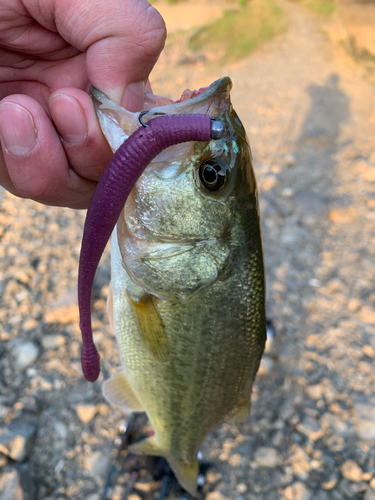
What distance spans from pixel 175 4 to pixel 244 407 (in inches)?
555

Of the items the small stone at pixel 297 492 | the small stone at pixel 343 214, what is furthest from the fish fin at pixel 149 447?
the small stone at pixel 343 214

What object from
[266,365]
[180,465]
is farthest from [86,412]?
[266,365]

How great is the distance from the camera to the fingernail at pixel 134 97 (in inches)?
56.4

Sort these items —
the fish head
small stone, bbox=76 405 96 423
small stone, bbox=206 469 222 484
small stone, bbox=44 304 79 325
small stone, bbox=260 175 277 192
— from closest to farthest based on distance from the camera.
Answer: the fish head, small stone, bbox=206 469 222 484, small stone, bbox=76 405 96 423, small stone, bbox=44 304 79 325, small stone, bbox=260 175 277 192

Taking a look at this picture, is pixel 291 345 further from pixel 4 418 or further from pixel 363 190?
pixel 363 190

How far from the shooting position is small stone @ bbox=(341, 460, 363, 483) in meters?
2.45

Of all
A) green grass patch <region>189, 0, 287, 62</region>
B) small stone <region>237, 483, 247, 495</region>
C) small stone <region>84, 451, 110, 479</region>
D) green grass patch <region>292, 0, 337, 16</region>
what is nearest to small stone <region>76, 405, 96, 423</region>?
small stone <region>84, 451, 110, 479</region>

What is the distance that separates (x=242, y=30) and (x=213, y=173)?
453 inches

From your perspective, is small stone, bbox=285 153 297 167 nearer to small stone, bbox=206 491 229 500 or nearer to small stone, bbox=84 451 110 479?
small stone, bbox=206 491 229 500

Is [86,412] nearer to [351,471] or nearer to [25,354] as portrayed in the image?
[25,354]

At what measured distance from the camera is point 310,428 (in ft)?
8.79

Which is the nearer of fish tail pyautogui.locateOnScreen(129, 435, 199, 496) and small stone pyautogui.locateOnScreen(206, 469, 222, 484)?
fish tail pyautogui.locateOnScreen(129, 435, 199, 496)

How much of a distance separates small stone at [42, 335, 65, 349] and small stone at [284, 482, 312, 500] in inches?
75.0

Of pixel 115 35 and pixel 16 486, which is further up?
pixel 115 35
